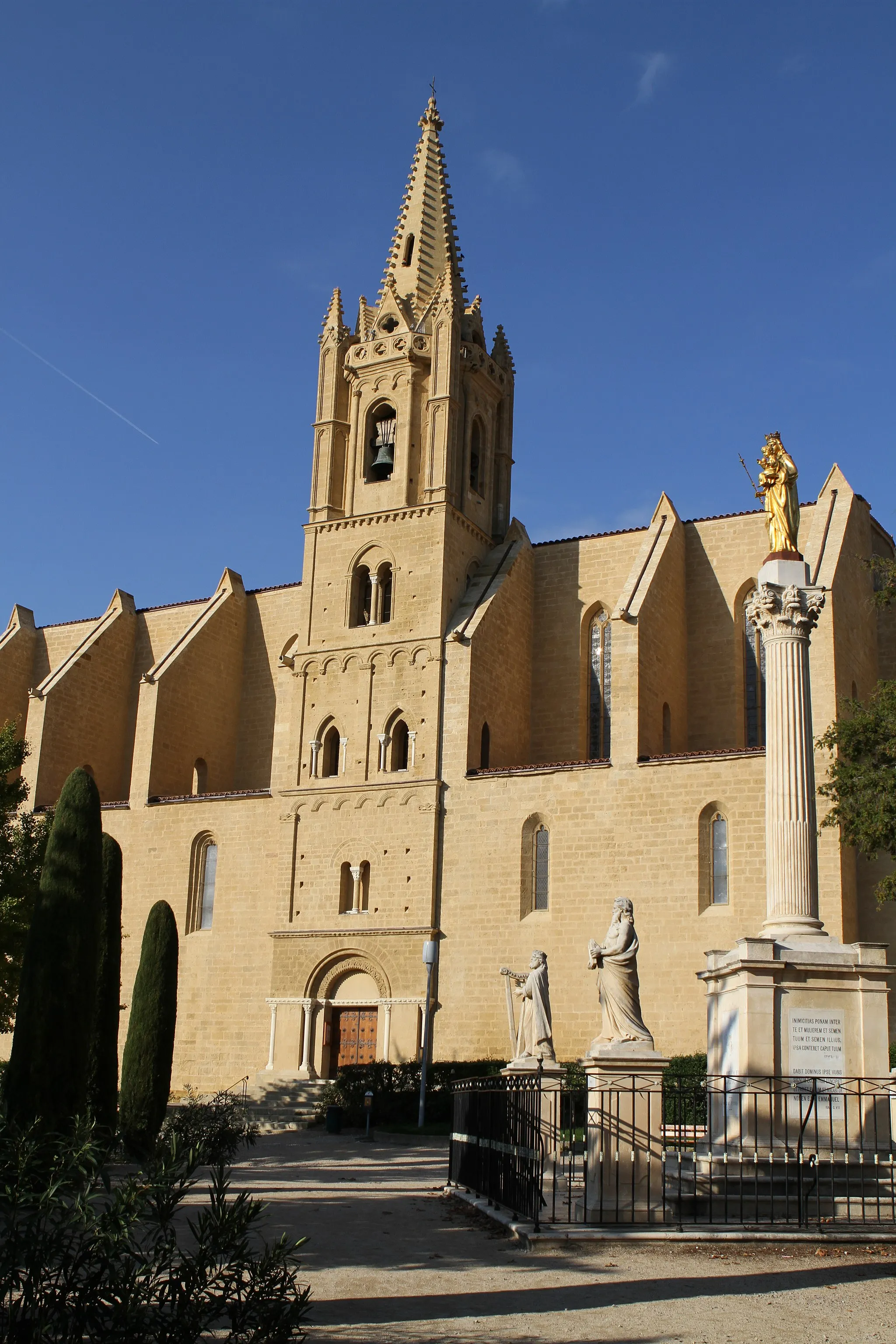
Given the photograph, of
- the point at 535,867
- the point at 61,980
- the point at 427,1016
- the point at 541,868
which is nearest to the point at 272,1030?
the point at 427,1016

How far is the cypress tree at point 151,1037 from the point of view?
21.1 m

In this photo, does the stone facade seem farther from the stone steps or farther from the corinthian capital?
the corinthian capital

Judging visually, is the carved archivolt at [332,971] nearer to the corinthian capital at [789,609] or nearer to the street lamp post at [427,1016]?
the street lamp post at [427,1016]

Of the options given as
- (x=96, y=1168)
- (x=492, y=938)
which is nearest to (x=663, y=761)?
(x=492, y=938)

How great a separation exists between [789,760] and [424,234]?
2899 cm

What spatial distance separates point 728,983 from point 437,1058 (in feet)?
56.0

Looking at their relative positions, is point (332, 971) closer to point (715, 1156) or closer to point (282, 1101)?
point (282, 1101)

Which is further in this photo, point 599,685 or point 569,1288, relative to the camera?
point 599,685

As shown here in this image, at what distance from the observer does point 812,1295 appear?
31.8 feet

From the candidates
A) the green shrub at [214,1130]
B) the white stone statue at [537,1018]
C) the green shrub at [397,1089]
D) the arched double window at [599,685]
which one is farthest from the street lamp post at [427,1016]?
the white stone statue at [537,1018]

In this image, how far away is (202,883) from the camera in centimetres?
3634

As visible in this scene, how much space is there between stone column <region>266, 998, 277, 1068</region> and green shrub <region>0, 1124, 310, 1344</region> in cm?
2637

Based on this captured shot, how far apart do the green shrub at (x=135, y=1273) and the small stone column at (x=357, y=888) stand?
26.1 metres

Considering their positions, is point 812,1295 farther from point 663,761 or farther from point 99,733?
point 99,733
